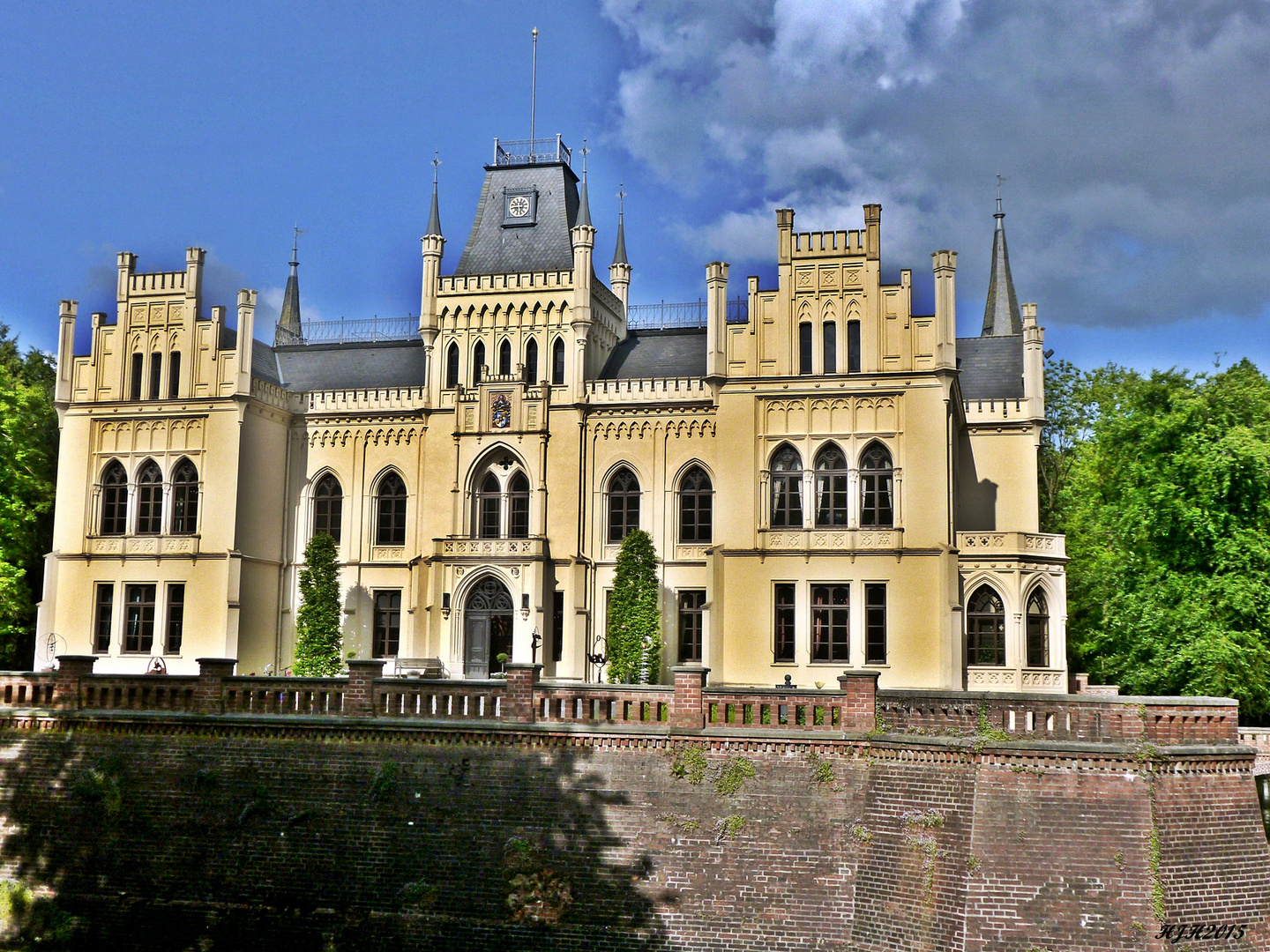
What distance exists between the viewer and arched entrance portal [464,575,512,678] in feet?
116

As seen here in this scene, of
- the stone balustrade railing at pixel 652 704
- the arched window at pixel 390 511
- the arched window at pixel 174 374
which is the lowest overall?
the stone balustrade railing at pixel 652 704

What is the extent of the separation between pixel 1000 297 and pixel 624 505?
20511 mm

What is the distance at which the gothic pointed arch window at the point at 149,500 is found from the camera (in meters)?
36.3

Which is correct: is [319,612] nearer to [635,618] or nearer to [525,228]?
[635,618]

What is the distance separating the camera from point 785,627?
3262 cm

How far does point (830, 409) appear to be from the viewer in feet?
109

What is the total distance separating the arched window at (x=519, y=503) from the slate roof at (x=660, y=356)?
160 inches

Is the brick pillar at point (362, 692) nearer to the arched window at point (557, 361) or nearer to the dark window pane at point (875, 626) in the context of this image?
the dark window pane at point (875, 626)

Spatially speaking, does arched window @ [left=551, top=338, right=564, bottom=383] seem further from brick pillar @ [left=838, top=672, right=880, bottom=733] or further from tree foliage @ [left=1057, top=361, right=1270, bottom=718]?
brick pillar @ [left=838, top=672, right=880, bottom=733]

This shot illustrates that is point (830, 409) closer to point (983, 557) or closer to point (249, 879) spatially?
point (983, 557)

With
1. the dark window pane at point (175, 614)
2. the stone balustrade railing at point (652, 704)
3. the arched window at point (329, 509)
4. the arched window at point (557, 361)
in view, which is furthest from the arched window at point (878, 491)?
the dark window pane at point (175, 614)

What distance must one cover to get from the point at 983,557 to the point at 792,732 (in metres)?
15.7

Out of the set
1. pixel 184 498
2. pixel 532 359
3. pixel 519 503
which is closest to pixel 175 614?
pixel 184 498

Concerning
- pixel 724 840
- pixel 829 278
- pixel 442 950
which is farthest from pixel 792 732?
pixel 829 278
